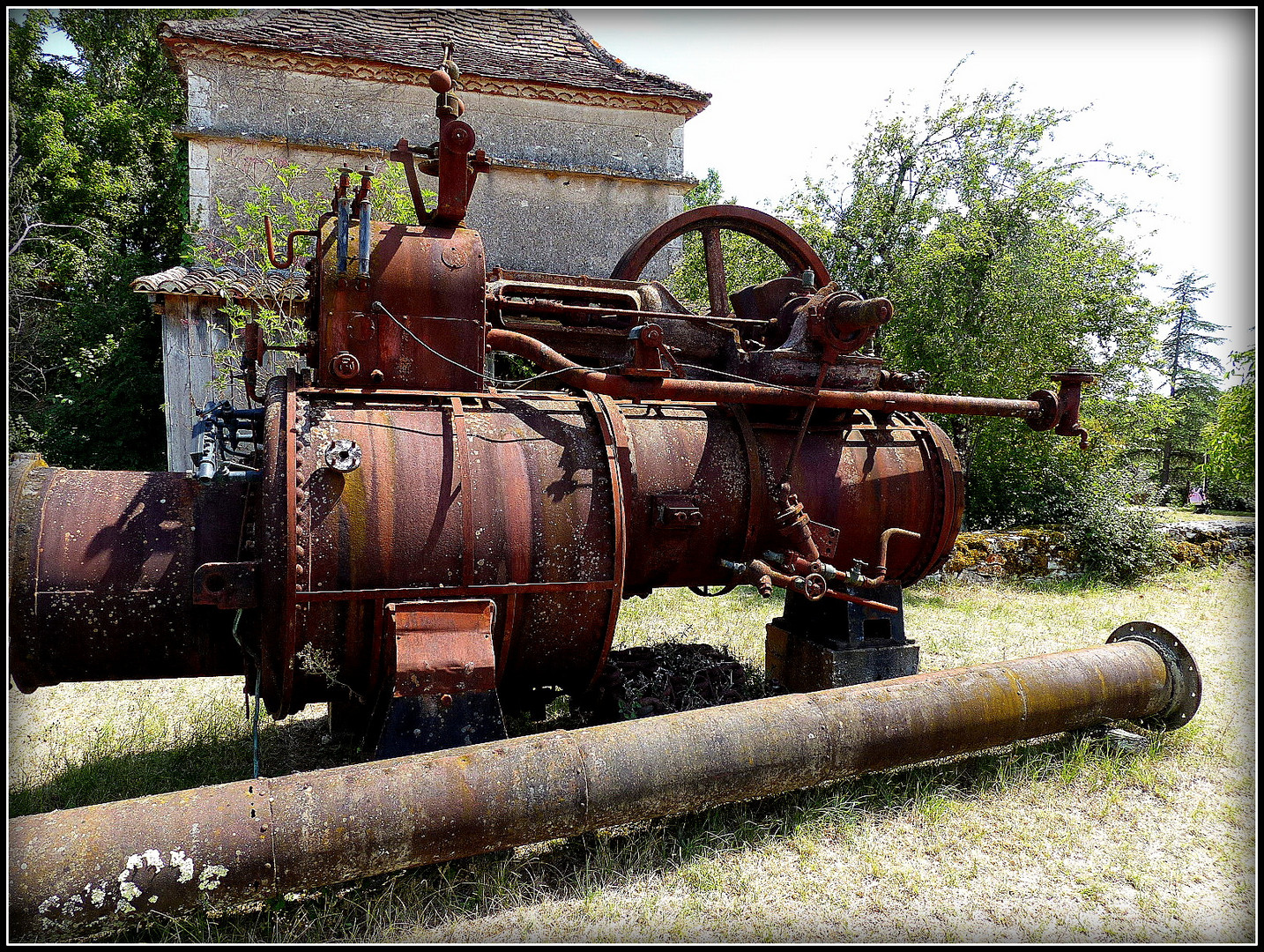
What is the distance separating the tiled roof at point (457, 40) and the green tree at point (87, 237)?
249 cm

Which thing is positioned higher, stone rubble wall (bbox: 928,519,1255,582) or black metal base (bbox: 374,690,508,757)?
black metal base (bbox: 374,690,508,757)

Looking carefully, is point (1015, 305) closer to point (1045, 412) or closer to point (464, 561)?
point (1045, 412)

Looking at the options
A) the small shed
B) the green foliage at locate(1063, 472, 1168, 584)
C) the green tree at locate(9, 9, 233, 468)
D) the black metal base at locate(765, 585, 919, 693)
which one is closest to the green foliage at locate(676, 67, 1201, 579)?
the green foliage at locate(1063, 472, 1168, 584)

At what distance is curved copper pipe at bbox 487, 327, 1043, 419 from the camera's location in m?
4.42

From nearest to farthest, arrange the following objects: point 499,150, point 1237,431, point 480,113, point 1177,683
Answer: point 1177,683 → point 1237,431 → point 480,113 → point 499,150

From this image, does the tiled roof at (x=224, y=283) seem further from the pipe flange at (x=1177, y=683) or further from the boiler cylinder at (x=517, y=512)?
the pipe flange at (x=1177, y=683)

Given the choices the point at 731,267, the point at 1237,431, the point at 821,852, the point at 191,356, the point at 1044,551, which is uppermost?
the point at 731,267

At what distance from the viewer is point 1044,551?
11055 millimetres

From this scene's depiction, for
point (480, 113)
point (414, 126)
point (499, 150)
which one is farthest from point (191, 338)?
point (480, 113)

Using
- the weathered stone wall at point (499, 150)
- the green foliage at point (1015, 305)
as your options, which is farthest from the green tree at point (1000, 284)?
the weathered stone wall at point (499, 150)

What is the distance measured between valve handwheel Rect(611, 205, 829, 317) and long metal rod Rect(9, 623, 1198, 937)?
293 cm

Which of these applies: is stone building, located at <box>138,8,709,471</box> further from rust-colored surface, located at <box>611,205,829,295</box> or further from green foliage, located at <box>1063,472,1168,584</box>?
green foliage, located at <box>1063,472,1168,584</box>

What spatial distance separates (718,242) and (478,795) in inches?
169

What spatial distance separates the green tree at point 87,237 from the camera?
555 inches
